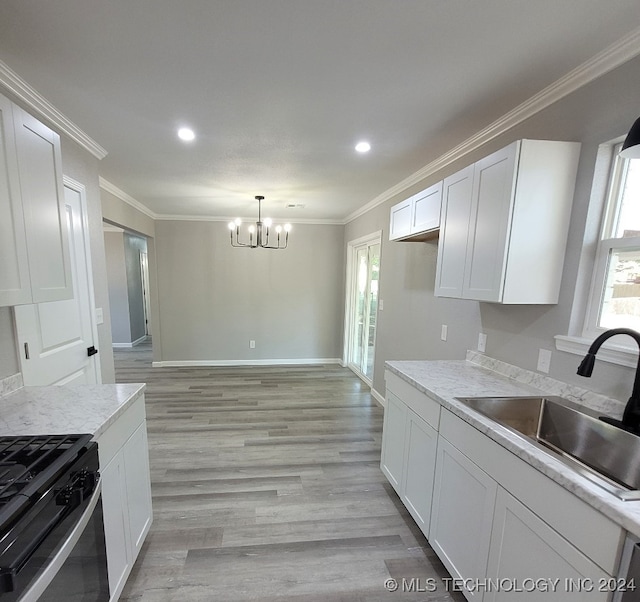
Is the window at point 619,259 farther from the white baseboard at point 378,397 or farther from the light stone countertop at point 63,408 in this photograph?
the white baseboard at point 378,397

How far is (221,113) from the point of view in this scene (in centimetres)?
186

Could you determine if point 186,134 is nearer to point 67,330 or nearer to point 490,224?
point 67,330

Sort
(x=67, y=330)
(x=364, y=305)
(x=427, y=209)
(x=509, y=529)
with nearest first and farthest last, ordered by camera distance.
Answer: (x=509, y=529) < (x=67, y=330) < (x=427, y=209) < (x=364, y=305)

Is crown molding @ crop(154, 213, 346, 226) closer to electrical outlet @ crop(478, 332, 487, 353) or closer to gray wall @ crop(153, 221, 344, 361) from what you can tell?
gray wall @ crop(153, 221, 344, 361)

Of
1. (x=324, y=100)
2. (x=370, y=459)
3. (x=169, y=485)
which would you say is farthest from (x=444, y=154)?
(x=169, y=485)

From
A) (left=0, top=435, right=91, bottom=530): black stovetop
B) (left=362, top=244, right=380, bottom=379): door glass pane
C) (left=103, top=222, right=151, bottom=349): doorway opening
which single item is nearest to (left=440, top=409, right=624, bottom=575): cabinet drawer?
(left=0, top=435, right=91, bottom=530): black stovetop

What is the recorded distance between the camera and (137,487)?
1.57 m

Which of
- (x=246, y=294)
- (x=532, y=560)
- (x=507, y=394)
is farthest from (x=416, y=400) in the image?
(x=246, y=294)

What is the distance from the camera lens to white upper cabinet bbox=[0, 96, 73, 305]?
118cm

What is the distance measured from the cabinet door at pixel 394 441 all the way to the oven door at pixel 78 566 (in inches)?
65.3

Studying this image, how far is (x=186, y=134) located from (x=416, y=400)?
2.44 m

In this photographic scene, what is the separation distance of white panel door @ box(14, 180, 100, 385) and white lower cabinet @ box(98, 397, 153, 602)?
29.4 inches

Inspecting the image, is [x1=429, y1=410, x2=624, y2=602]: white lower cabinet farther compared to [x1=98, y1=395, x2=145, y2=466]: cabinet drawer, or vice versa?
[x1=98, y1=395, x2=145, y2=466]: cabinet drawer

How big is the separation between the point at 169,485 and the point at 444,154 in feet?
11.3
